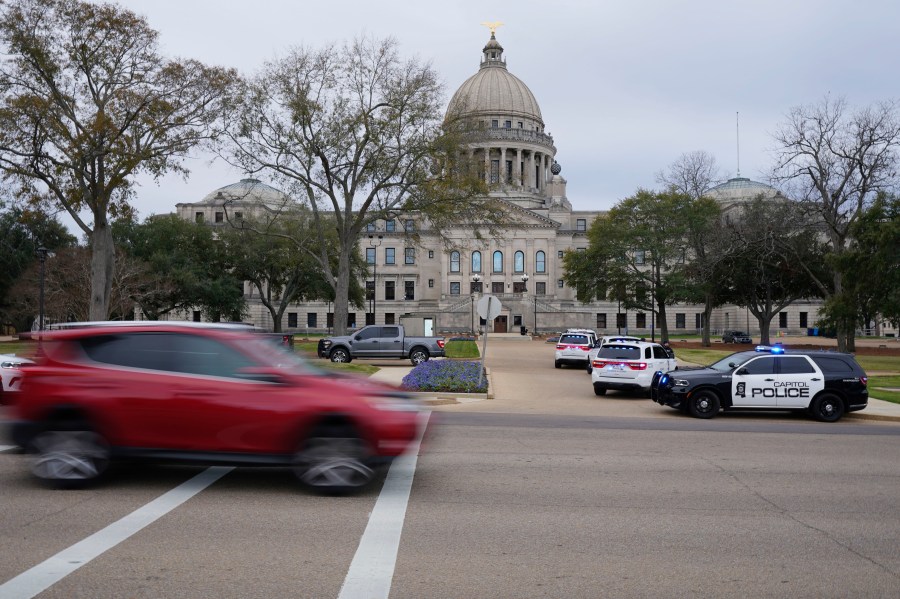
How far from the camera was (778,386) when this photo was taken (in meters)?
18.1

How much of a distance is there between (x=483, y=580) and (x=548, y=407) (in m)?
14.5

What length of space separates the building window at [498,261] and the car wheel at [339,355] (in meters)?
77.1

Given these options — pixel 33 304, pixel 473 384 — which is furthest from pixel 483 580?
pixel 33 304

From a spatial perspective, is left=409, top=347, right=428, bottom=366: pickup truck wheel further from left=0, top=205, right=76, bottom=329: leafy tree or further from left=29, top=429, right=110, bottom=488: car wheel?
left=0, top=205, right=76, bottom=329: leafy tree

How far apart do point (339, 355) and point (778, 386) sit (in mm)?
21046

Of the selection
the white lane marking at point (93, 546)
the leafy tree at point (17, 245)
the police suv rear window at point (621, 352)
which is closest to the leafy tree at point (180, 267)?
the leafy tree at point (17, 245)

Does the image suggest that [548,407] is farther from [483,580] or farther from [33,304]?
[33,304]

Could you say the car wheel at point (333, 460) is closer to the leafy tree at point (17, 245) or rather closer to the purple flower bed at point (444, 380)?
the purple flower bed at point (444, 380)

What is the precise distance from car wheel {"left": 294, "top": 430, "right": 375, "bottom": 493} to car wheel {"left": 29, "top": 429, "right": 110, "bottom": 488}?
212 cm

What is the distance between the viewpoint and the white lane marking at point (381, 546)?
5.59 meters

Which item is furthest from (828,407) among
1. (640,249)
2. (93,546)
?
(640,249)

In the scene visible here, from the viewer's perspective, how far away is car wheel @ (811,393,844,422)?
58.8 ft

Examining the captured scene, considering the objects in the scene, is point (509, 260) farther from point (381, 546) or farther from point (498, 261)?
point (381, 546)

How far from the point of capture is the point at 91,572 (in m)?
5.89
